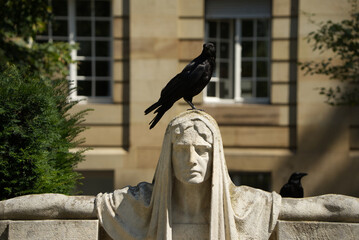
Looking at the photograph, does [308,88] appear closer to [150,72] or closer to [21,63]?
[150,72]

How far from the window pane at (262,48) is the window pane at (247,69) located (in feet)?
0.75

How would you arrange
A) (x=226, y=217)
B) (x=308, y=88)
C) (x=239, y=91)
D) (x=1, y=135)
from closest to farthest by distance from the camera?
(x=226, y=217) → (x=1, y=135) → (x=308, y=88) → (x=239, y=91)

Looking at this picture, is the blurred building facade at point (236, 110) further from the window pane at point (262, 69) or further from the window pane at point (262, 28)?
the window pane at point (262, 69)

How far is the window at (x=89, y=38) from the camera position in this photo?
12.2m

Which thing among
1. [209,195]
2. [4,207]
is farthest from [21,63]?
[209,195]

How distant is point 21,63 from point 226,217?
4756 millimetres

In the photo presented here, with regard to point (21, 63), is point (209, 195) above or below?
below

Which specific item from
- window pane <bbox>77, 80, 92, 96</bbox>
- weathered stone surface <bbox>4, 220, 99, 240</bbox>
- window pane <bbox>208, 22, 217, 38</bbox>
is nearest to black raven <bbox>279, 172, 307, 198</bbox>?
weathered stone surface <bbox>4, 220, 99, 240</bbox>

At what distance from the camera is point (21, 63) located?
27.5 feet

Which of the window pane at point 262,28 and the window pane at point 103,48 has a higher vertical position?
the window pane at point 262,28

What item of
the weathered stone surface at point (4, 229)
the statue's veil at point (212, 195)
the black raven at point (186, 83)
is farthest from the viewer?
the black raven at point (186, 83)

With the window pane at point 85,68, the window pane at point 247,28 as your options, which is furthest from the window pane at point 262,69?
the window pane at point 85,68

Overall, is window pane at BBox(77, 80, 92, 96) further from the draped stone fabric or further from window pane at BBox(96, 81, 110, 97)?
the draped stone fabric

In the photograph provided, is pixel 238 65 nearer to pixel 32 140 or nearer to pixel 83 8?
pixel 83 8
